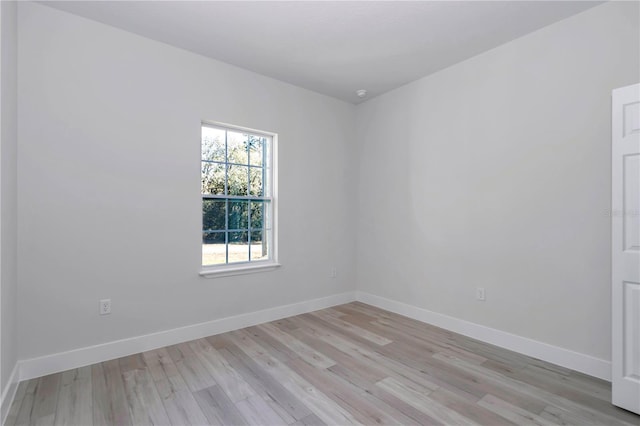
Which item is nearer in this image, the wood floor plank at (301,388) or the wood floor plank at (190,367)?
the wood floor plank at (301,388)

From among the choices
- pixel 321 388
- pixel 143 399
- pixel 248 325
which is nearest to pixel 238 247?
pixel 248 325

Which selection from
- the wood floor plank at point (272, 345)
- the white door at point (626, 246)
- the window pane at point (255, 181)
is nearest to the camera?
the white door at point (626, 246)

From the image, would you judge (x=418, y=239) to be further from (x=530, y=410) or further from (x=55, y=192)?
(x=55, y=192)

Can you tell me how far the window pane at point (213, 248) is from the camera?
333 centimetres

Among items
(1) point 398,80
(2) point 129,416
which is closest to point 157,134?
(2) point 129,416

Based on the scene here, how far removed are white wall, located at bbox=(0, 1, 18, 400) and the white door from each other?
3.75m

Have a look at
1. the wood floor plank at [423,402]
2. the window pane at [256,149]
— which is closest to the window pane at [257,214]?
the window pane at [256,149]

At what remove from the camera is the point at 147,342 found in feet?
9.40

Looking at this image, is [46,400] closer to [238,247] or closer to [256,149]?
[238,247]

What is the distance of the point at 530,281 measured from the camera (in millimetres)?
2818

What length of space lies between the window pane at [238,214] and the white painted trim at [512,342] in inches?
80.0

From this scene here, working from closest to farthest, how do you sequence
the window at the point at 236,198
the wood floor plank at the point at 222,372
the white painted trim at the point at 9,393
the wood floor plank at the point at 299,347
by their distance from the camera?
1. the white painted trim at the point at 9,393
2. the wood floor plank at the point at 222,372
3. the wood floor plank at the point at 299,347
4. the window at the point at 236,198

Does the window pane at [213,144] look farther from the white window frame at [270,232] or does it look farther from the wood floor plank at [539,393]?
the wood floor plank at [539,393]

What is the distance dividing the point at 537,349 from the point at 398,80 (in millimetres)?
3061
